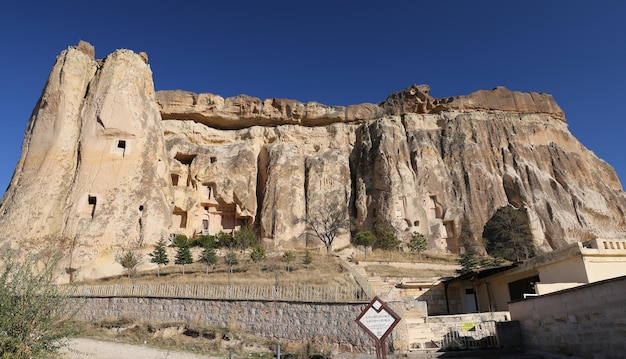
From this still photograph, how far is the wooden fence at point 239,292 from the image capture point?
568 inches

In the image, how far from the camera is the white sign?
22.8ft

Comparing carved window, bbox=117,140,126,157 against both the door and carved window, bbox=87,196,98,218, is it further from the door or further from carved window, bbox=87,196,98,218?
the door

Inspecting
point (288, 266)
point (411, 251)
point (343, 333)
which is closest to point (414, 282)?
point (288, 266)

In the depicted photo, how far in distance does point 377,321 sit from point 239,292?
388 inches

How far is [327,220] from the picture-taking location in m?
37.7

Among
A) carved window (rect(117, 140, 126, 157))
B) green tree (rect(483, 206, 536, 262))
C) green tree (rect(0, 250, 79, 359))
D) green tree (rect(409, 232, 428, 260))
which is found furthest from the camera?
green tree (rect(483, 206, 536, 262))

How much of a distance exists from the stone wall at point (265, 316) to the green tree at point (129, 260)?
6.47 meters

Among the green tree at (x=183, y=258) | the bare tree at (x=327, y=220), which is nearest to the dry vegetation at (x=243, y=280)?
the green tree at (x=183, y=258)

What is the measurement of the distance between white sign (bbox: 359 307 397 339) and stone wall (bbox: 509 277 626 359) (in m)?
6.10

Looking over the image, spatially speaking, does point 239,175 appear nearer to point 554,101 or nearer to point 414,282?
point 414,282

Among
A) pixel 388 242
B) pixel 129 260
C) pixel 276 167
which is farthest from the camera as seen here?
pixel 276 167

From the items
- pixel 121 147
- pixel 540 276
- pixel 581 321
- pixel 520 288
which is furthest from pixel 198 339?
pixel 121 147

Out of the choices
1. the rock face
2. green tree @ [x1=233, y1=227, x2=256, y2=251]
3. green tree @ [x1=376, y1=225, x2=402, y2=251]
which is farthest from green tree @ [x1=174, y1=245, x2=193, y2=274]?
green tree @ [x1=376, y1=225, x2=402, y2=251]

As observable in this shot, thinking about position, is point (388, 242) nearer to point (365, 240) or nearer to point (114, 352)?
point (365, 240)
